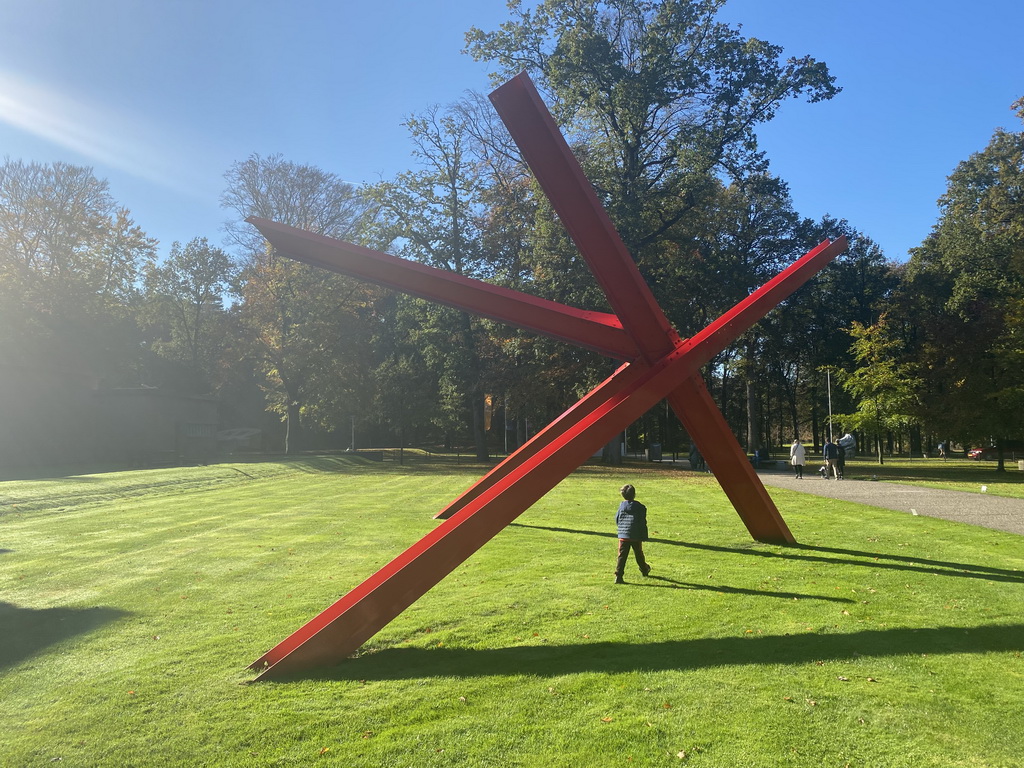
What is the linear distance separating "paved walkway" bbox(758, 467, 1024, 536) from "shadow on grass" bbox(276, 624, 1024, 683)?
7.70 metres

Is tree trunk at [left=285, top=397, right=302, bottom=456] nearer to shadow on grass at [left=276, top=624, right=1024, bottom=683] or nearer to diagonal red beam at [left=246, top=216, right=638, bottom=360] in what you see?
diagonal red beam at [left=246, top=216, right=638, bottom=360]

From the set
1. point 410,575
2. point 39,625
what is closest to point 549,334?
point 410,575

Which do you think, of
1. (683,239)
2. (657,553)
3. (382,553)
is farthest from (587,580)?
(683,239)

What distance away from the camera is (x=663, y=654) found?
573 centimetres

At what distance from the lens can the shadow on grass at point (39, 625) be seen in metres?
6.06

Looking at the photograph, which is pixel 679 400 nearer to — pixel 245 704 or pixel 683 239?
pixel 245 704

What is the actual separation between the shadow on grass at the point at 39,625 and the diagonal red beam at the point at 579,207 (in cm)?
622

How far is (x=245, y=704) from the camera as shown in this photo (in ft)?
15.7

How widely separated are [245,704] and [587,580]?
462 centimetres

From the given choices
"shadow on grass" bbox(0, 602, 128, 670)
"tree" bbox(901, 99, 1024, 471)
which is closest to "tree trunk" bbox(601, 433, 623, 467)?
"tree" bbox(901, 99, 1024, 471)

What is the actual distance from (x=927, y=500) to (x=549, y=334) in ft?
46.1

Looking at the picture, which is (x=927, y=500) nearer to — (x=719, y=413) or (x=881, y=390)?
(x=719, y=413)

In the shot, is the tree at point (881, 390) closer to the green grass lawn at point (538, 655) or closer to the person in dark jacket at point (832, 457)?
the person in dark jacket at point (832, 457)

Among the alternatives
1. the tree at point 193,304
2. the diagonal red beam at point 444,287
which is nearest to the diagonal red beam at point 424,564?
the diagonal red beam at point 444,287
